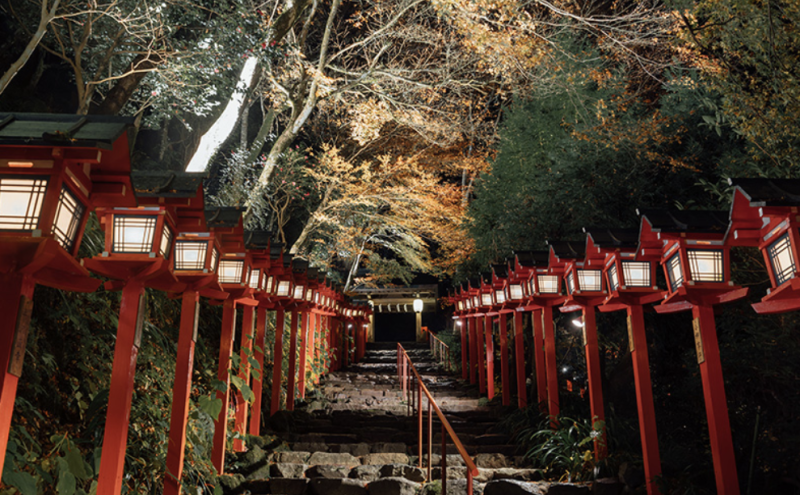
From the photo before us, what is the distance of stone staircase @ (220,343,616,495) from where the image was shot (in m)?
6.89

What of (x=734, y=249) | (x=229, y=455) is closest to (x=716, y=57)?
(x=734, y=249)

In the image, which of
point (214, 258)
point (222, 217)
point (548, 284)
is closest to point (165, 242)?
point (214, 258)

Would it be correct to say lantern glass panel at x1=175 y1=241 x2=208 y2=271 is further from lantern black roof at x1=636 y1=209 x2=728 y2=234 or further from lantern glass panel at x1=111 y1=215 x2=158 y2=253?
lantern black roof at x1=636 y1=209 x2=728 y2=234

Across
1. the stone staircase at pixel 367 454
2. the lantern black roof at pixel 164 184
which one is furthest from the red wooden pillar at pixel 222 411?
the lantern black roof at pixel 164 184

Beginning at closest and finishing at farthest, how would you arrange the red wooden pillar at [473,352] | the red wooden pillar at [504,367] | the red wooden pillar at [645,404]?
1. the red wooden pillar at [645,404]
2. the red wooden pillar at [504,367]
3. the red wooden pillar at [473,352]

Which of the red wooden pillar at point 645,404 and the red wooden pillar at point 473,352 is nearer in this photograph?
the red wooden pillar at point 645,404

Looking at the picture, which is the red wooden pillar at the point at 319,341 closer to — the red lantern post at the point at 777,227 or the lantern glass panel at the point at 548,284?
the lantern glass panel at the point at 548,284

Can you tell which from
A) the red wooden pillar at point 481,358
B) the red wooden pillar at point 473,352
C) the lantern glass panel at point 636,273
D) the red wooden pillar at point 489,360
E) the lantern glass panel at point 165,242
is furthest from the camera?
the red wooden pillar at point 473,352

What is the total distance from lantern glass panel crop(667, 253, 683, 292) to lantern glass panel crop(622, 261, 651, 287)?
940 millimetres

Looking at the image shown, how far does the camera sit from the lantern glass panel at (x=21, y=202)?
2578mm

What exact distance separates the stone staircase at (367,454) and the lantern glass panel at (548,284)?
2972mm

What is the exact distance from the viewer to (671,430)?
8.72 metres

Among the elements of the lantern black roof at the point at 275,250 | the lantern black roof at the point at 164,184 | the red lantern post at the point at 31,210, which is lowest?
→ the red lantern post at the point at 31,210

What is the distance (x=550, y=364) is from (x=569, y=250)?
2.53 metres
